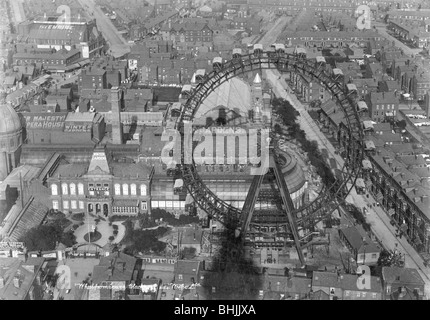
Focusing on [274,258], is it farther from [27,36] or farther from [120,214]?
[27,36]

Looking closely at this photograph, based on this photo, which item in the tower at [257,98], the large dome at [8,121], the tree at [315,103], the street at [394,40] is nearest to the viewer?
the large dome at [8,121]

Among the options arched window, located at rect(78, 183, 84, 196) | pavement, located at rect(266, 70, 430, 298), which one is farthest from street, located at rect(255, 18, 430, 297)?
arched window, located at rect(78, 183, 84, 196)

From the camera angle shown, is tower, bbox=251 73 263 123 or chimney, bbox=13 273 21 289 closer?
chimney, bbox=13 273 21 289

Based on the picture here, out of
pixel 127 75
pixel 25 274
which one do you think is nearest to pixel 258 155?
pixel 25 274

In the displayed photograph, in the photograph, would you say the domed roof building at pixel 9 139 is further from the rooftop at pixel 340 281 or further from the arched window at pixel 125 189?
the rooftop at pixel 340 281

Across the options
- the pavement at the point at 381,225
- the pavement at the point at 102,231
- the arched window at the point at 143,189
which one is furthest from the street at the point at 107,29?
the pavement at the point at 102,231

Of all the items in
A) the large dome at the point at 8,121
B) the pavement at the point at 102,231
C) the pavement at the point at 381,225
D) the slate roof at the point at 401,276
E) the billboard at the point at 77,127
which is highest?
the large dome at the point at 8,121

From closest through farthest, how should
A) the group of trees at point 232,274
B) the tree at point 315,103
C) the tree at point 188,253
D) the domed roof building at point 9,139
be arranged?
the group of trees at point 232,274
the tree at point 188,253
the domed roof building at point 9,139
the tree at point 315,103

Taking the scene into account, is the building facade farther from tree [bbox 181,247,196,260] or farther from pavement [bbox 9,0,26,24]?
pavement [bbox 9,0,26,24]
